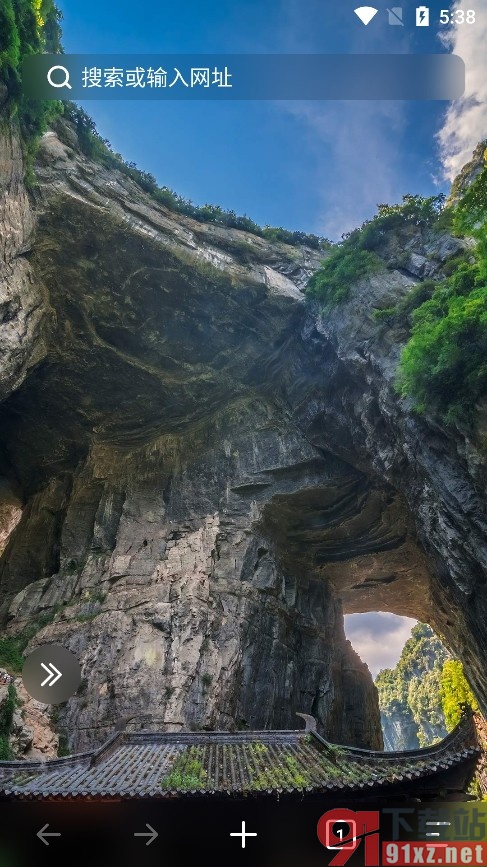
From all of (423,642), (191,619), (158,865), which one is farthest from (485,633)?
(423,642)

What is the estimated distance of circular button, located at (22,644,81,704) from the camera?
12.7 meters

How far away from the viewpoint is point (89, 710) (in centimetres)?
1210

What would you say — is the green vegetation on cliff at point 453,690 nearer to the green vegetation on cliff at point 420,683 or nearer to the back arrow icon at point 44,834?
the back arrow icon at point 44,834

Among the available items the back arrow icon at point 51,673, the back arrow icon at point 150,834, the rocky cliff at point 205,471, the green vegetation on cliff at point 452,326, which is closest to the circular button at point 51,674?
the back arrow icon at point 51,673

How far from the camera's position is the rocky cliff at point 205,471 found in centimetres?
→ 1246

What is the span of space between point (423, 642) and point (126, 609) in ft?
136

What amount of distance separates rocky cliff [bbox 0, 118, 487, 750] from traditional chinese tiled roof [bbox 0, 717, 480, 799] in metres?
2.62

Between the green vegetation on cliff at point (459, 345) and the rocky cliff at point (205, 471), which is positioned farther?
the rocky cliff at point (205, 471)

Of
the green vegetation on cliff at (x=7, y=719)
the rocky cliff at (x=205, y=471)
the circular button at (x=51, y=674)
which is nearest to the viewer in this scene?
the green vegetation on cliff at (x=7, y=719)

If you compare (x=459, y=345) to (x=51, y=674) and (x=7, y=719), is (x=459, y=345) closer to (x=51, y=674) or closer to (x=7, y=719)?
(x=7, y=719)

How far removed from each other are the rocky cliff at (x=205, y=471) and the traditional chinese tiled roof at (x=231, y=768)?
8.61 feet

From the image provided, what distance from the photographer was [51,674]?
48.9 ft

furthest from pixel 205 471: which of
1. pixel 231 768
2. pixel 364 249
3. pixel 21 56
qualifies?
pixel 21 56

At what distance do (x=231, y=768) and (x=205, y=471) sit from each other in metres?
10.6
